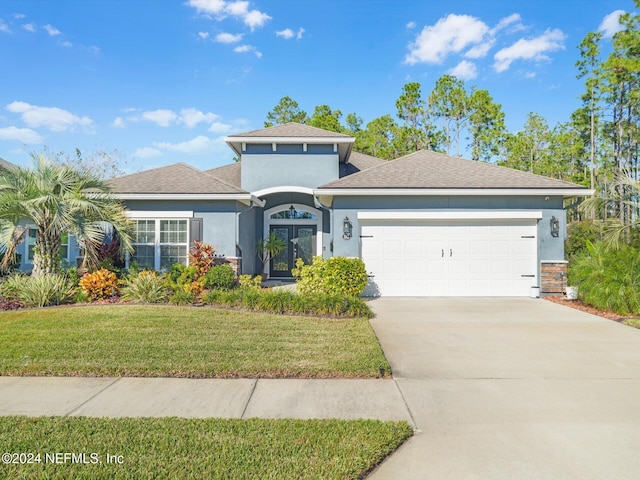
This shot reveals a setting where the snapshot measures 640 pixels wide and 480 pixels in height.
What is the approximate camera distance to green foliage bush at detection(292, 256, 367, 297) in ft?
32.7

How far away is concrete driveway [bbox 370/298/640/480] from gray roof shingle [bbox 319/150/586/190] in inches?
177

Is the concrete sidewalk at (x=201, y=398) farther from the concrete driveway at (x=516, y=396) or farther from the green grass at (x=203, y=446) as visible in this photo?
the concrete driveway at (x=516, y=396)

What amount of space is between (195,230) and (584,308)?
35.8 feet

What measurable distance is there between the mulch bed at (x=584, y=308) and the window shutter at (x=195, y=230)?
10.4 meters

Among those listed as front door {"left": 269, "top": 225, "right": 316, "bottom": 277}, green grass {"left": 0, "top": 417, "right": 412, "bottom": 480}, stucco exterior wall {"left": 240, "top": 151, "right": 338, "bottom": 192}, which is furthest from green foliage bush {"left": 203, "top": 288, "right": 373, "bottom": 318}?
front door {"left": 269, "top": 225, "right": 316, "bottom": 277}

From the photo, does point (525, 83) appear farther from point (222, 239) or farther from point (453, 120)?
point (222, 239)

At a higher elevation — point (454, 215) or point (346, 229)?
point (454, 215)

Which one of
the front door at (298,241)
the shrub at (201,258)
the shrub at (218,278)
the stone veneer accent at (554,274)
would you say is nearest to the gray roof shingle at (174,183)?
the shrub at (201,258)

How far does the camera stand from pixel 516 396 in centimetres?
442

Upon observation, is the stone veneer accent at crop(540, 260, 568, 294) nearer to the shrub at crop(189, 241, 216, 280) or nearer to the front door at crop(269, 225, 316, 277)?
the front door at crop(269, 225, 316, 277)

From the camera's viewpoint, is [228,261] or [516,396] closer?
[516,396]

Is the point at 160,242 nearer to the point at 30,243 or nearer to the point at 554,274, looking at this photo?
the point at 30,243

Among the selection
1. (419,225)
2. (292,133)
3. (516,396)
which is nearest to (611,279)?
(419,225)

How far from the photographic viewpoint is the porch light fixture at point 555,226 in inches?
452
